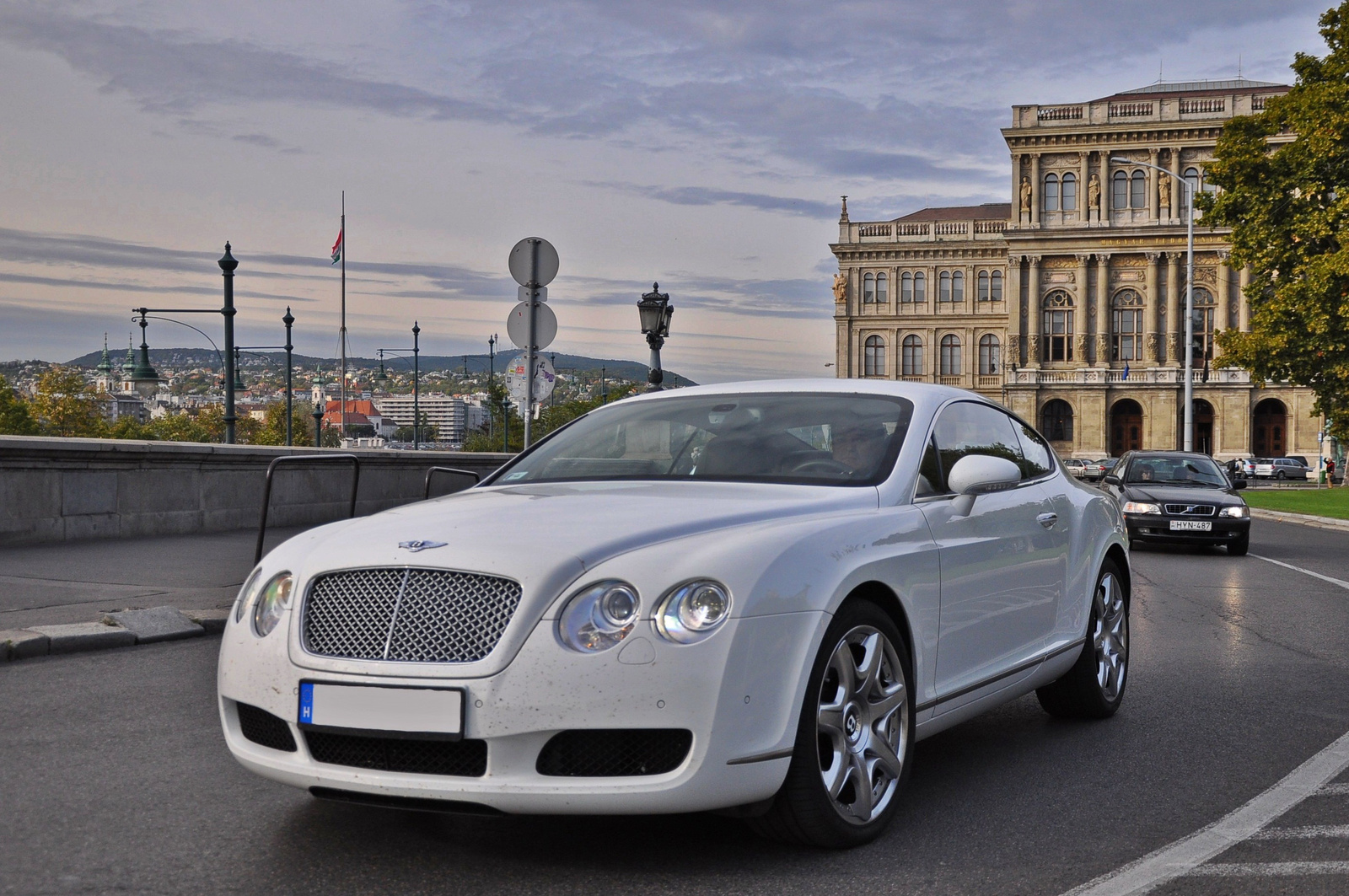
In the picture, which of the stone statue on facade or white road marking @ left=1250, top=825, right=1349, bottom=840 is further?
the stone statue on facade

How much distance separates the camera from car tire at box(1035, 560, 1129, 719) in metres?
6.23

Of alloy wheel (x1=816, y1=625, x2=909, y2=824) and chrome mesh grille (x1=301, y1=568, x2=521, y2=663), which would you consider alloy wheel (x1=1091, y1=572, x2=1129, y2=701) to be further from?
chrome mesh grille (x1=301, y1=568, x2=521, y2=663)

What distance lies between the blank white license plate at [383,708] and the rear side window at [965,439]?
2.06 meters

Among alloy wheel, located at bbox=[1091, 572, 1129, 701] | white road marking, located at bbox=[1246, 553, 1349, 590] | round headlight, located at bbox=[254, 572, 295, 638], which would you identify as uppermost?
round headlight, located at bbox=[254, 572, 295, 638]

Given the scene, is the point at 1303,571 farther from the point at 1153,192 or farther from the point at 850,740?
the point at 1153,192

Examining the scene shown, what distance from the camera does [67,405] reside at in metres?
76.1

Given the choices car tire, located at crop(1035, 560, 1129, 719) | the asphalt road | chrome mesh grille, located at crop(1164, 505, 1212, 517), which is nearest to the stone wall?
the asphalt road

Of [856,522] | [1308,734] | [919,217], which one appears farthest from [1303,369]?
[919,217]

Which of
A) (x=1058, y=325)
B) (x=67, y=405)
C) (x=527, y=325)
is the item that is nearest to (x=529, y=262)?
(x=527, y=325)

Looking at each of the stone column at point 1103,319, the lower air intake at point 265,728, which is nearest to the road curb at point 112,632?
the lower air intake at point 265,728

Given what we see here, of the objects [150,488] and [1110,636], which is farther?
[150,488]

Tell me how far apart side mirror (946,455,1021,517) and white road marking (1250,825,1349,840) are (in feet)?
4.80

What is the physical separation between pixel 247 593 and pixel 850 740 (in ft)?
6.29

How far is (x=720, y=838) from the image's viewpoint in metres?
4.17
